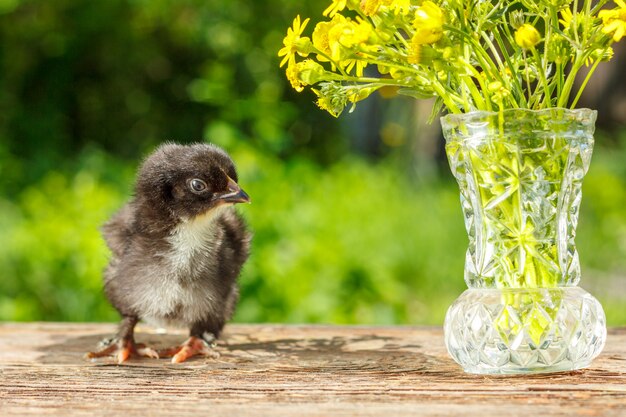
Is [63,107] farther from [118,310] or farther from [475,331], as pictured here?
[475,331]

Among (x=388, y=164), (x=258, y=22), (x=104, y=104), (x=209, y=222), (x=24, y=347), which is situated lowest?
(x=24, y=347)

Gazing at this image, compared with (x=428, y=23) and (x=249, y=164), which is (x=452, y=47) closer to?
(x=428, y=23)

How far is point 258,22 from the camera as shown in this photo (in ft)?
24.4

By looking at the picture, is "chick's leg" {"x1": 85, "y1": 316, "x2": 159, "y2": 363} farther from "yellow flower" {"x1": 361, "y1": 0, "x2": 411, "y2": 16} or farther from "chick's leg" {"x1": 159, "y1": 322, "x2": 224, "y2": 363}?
"yellow flower" {"x1": 361, "y1": 0, "x2": 411, "y2": 16}

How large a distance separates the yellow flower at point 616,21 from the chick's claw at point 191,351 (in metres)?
1.26

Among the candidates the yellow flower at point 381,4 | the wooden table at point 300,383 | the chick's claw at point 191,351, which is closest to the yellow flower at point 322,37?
the yellow flower at point 381,4

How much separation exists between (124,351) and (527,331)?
40.9 inches

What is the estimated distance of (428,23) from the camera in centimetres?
183

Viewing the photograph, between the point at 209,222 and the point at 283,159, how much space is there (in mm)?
4982

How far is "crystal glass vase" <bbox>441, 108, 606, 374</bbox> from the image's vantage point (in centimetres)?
201

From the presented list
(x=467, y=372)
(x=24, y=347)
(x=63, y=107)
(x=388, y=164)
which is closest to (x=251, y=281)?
(x=24, y=347)

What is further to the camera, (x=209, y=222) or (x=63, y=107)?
(x=63, y=107)

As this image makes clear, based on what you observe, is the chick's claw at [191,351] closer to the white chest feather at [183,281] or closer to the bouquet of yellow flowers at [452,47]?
the white chest feather at [183,281]

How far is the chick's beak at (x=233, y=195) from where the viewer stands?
2.31 m
